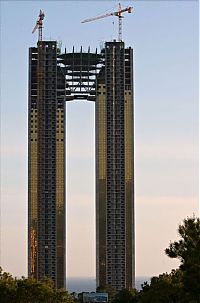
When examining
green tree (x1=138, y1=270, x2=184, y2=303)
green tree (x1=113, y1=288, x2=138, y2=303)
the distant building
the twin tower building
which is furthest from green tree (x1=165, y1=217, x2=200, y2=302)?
the twin tower building

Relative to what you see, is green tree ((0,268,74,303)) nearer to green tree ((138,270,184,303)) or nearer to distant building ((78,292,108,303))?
green tree ((138,270,184,303))

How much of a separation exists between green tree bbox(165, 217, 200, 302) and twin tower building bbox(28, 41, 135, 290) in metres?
97.5

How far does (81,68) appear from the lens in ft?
497

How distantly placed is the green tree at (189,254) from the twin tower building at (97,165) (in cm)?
9751

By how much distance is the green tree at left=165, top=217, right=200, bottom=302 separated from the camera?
3481 cm

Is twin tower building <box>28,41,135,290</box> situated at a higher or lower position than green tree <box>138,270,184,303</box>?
higher

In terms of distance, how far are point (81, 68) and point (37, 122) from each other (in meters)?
15.5

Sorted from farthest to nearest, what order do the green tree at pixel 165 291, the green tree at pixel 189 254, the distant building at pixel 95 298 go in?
the distant building at pixel 95 298
the green tree at pixel 165 291
the green tree at pixel 189 254

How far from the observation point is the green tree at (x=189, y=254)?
114ft

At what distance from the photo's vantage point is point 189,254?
35.2 meters

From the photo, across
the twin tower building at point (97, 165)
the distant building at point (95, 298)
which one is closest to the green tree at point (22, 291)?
the distant building at point (95, 298)

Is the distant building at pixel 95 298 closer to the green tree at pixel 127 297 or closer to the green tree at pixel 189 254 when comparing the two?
the green tree at pixel 127 297

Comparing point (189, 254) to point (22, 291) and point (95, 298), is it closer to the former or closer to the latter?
point (22, 291)

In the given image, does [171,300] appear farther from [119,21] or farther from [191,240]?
[119,21]
